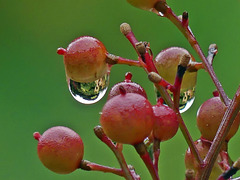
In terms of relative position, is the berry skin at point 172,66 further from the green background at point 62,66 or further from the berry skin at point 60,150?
the green background at point 62,66

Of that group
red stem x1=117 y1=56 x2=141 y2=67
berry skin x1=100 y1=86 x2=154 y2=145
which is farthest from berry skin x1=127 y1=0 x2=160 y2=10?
berry skin x1=100 y1=86 x2=154 y2=145

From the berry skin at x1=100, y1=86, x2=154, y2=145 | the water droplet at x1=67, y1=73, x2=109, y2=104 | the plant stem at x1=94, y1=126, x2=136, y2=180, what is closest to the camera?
the berry skin at x1=100, y1=86, x2=154, y2=145

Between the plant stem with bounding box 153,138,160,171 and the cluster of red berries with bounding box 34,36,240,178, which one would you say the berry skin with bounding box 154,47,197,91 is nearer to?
the cluster of red berries with bounding box 34,36,240,178

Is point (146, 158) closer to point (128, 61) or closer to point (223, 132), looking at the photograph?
point (223, 132)

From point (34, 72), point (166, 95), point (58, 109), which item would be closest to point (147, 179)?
point (58, 109)

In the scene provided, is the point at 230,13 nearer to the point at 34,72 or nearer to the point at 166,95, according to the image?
the point at 34,72

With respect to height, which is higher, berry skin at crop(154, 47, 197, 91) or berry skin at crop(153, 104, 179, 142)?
berry skin at crop(154, 47, 197, 91)

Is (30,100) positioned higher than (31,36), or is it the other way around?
(31,36)

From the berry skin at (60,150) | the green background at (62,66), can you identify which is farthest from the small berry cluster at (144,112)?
the green background at (62,66)
